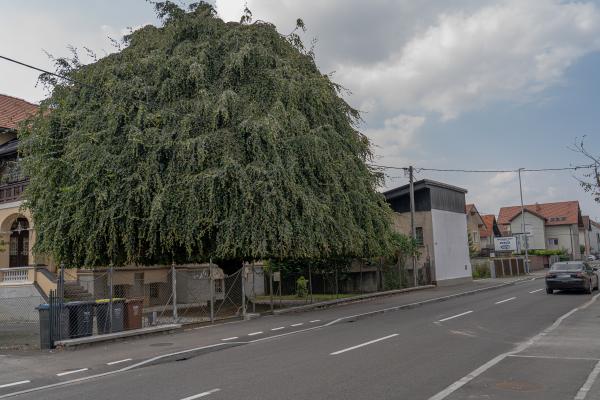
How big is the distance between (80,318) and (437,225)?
92.3 ft

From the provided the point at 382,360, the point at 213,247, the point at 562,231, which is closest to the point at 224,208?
the point at 213,247

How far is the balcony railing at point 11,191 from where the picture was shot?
27.3 m

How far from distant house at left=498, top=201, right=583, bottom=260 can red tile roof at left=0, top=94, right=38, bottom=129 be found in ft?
233

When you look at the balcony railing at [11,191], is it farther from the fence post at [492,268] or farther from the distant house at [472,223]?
the distant house at [472,223]

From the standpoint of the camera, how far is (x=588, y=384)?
764cm

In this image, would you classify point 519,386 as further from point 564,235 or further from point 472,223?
point 564,235

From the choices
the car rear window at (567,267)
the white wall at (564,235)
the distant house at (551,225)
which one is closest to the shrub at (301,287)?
the car rear window at (567,267)

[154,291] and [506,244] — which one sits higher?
[506,244]

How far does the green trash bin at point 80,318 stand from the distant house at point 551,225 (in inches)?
3106

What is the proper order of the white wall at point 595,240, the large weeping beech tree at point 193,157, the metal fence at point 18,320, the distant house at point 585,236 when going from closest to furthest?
the metal fence at point 18,320, the large weeping beech tree at point 193,157, the distant house at point 585,236, the white wall at point 595,240

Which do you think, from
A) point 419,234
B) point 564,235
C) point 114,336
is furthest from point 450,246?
point 564,235

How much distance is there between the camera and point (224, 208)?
1933 centimetres

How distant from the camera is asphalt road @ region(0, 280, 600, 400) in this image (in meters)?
7.52

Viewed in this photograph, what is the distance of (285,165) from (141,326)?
739 centimetres
